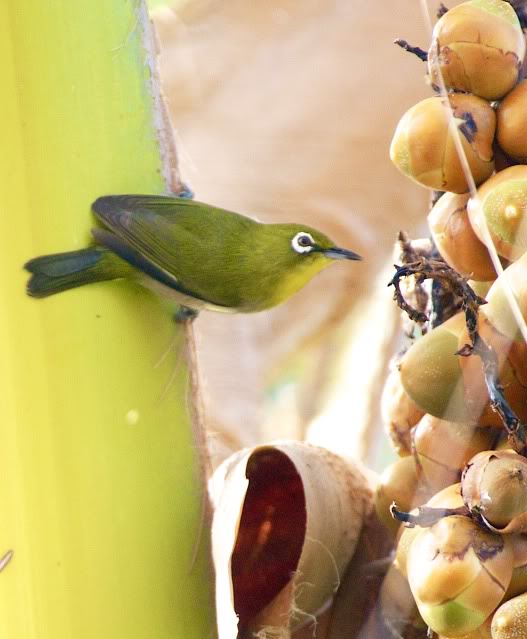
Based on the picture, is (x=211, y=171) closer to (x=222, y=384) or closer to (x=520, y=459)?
(x=222, y=384)

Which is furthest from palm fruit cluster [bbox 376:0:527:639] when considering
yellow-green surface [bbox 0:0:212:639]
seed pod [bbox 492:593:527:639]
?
yellow-green surface [bbox 0:0:212:639]

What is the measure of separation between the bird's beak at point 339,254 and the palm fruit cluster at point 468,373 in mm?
506

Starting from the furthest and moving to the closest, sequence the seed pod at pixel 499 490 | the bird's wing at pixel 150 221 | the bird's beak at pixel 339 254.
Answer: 1. the bird's beak at pixel 339 254
2. the bird's wing at pixel 150 221
3. the seed pod at pixel 499 490

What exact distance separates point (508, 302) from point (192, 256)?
535 millimetres

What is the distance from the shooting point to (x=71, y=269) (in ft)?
1.94

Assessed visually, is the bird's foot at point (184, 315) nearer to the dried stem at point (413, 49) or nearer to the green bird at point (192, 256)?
the green bird at point (192, 256)

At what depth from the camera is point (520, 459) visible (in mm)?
427

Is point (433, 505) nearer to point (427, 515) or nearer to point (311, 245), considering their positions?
point (427, 515)

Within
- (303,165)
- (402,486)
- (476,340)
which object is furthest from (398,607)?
(303,165)

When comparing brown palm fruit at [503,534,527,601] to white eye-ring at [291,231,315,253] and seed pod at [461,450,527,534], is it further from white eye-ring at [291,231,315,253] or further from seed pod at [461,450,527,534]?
white eye-ring at [291,231,315,253]

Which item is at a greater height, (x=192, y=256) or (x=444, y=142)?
(x=444, y=142)

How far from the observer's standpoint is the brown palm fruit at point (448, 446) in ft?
1.63

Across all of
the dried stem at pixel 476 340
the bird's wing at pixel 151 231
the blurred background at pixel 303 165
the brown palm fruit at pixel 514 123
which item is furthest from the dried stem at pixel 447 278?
the blurred background at pixel 303 165

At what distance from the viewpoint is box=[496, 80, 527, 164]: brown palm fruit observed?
0.50 meters
